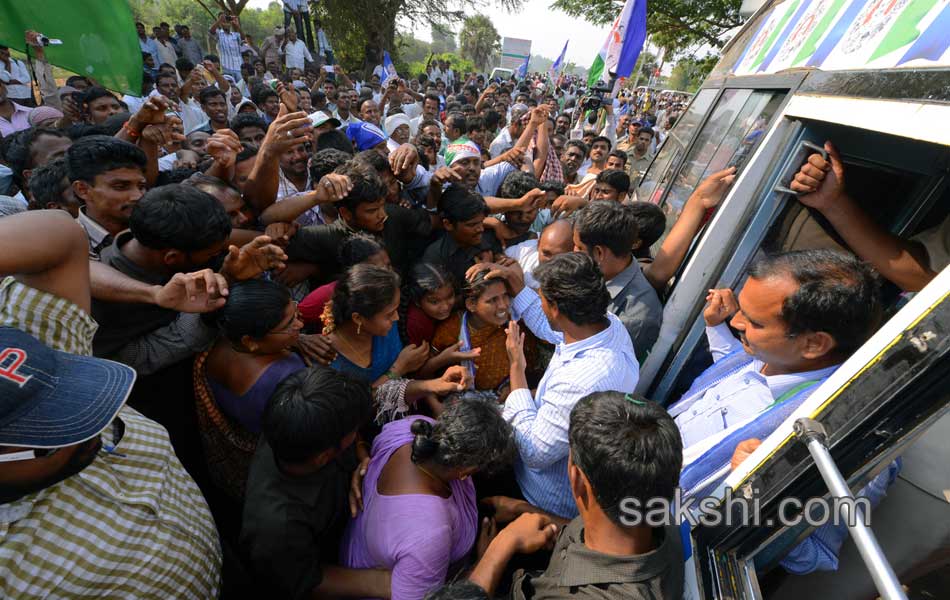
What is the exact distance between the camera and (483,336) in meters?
2.48

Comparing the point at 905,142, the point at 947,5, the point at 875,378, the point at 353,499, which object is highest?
the point at 947,5

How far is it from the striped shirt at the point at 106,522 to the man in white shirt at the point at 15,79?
25.6ft

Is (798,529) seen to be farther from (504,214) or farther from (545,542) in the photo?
(504,214)

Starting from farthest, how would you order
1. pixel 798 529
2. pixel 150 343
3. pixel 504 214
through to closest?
pixel 504 214 < pixel 150 343 < pixel 798 529

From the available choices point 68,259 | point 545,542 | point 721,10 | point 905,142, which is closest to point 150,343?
point 68,259

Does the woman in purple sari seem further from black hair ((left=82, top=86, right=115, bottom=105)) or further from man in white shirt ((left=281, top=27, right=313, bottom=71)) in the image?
man in white shirt ((left=281, top=27, right=313, bottom=71))

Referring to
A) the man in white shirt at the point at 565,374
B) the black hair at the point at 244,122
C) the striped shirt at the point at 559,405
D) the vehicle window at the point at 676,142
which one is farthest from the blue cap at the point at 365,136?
the striped shirt at the point at 559,405

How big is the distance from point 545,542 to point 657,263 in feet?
5.45

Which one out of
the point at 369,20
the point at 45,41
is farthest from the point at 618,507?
the point at 369,20

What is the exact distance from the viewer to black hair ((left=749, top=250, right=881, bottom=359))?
1438 millimetres

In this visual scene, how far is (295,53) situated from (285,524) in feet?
48.7

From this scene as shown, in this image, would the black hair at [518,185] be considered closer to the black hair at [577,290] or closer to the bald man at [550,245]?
the bald man at [550,245]

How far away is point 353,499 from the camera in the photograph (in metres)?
1.65

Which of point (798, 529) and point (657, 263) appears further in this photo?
point (657, 263)
